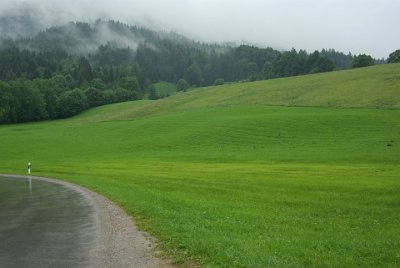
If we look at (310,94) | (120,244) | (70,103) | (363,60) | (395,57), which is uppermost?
(395,57)

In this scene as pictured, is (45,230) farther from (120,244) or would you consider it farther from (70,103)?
(70,103)

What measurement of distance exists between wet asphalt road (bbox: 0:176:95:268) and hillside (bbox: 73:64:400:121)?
7165cm

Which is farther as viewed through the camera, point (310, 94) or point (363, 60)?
point (363, 60)

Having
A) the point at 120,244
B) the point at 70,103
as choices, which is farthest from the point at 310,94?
the point at 120,244

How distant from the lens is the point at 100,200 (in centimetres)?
2522

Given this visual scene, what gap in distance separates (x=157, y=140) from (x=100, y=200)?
163 feet

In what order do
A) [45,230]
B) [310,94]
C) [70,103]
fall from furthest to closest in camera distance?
[70,103] < [310,94] < [45,230]

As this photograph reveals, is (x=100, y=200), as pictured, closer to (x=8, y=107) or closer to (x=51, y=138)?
(x=51, y=138)

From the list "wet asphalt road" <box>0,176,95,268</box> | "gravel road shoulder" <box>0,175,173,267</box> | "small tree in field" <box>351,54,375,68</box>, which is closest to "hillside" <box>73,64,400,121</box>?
"small tree in field" <box>351,54,375,68</box>

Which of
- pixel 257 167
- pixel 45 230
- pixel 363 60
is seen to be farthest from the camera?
pixel 363 60

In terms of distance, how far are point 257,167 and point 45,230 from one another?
1125 inches

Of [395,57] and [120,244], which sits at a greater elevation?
[395,57]

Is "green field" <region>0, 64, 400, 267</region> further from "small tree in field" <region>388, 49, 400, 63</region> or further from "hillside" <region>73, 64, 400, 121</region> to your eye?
"small tree in field" <region>388, 49, 400, 63</region>

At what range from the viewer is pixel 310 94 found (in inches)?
4112
